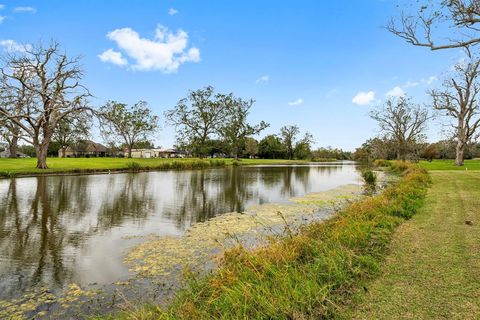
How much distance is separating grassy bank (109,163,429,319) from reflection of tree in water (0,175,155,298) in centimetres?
262

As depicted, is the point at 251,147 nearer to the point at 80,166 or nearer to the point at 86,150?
the point at 86,150

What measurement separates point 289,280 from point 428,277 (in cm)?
202

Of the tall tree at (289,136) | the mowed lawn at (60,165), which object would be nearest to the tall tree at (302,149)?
the tall tree at (289,136)

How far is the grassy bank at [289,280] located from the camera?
345cm

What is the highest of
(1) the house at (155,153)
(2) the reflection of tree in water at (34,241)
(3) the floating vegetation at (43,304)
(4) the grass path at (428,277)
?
(1) the house at (155,153)

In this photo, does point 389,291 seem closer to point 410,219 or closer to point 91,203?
point 410,219

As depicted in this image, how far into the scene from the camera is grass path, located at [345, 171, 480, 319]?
3438 mm

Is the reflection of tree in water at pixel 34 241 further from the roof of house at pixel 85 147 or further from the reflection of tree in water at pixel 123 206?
the roof of house at pixel 85 147

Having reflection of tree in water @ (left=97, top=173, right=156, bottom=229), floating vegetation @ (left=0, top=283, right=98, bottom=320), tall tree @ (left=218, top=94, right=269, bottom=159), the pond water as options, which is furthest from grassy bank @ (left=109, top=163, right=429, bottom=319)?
tall tree @ (left=218, top=94, right=269, bottom=159)

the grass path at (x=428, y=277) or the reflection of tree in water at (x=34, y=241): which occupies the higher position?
the grass path at (x=428, y=277)

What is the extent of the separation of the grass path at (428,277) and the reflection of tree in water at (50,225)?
16.3 feet

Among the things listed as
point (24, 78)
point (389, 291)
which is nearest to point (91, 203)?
point (389, 291)

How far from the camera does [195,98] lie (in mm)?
58688

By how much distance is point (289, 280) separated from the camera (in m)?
3.86
